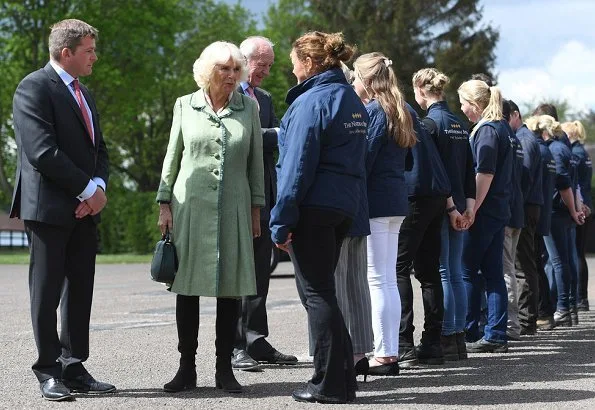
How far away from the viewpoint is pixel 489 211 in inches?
Answer: 389

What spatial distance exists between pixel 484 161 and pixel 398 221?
196cm

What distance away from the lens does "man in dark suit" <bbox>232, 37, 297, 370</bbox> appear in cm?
867

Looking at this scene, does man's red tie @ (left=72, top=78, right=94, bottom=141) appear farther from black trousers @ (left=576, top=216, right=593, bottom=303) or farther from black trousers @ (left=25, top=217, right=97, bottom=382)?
black trousers @ (left=576, top=216, right=593, bottom=303)

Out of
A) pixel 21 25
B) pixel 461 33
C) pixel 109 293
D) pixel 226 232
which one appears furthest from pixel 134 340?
pixel 461 33

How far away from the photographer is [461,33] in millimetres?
52781

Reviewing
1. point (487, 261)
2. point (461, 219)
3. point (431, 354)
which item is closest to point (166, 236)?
point (431, 354)

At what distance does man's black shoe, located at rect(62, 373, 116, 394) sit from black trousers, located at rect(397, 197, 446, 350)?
2.56m

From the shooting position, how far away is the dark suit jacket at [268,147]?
8469 mm

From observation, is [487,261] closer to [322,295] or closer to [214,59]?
[322,295]

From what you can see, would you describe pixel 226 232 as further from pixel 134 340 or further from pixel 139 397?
pixel 134 340

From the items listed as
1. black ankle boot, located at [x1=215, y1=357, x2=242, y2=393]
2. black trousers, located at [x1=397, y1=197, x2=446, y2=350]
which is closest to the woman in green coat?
black ankle boot, located at [x1=215, y1=357, x2=242, y2=393]

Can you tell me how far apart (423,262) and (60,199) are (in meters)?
3.16

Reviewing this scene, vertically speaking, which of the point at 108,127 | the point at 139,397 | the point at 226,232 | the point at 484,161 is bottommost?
the point at 139,397

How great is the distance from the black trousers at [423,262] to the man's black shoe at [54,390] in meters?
2.88
